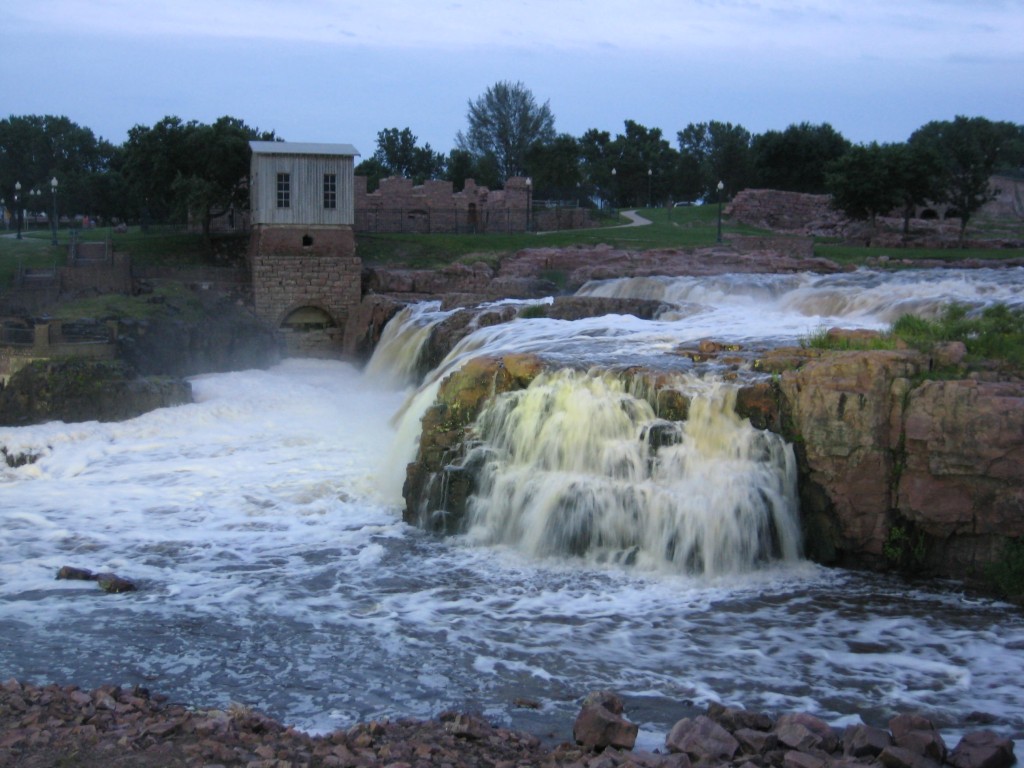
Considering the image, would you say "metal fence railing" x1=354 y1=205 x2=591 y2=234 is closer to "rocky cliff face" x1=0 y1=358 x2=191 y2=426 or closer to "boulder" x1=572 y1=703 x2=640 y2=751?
"rocky cliff face" x1=0 y1=358 x2=191 y2=426

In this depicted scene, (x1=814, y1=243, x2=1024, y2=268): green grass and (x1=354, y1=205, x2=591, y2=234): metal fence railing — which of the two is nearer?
(x1=814, y1=243, x2=1024, y2=268): green grass

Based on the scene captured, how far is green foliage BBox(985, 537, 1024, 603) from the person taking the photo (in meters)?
11.3

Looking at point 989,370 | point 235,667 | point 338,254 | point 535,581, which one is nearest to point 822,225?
point 338,254

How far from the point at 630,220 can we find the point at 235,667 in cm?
4527

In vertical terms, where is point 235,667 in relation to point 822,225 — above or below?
below

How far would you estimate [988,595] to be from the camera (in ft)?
38.0

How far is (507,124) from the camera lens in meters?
81.6

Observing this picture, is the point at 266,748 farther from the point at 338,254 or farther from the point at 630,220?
the point at 630,220

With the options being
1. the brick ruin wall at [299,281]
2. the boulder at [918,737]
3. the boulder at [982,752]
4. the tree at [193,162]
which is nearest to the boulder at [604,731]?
the boulder at [918,737]

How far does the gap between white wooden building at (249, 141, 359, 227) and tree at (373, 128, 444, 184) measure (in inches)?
1665

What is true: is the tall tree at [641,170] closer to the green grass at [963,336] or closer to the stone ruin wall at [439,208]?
the stone ruin wall at [439,208]

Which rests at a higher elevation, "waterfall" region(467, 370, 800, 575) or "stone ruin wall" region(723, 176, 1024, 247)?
"stone ruin wall" region(723, 176, 1024, 247)

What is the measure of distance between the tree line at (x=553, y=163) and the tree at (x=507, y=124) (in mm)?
99

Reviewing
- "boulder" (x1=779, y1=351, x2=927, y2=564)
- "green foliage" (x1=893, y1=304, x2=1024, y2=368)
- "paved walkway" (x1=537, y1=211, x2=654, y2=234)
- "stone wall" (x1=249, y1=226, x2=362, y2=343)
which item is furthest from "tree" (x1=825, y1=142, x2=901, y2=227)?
"boulder" (x1=779, y1=351, x2=927, y2=564)
